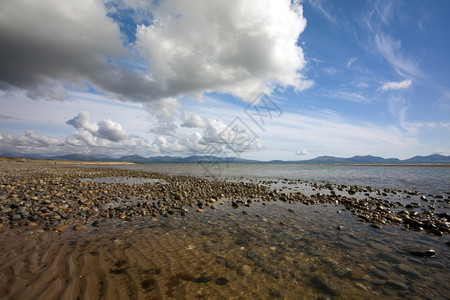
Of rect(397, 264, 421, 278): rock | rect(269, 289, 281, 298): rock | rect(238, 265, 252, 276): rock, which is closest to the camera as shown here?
rect(269, 289, 281, 298): rock

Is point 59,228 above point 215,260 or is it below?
above

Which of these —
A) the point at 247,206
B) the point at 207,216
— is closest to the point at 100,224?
the point at 207,216

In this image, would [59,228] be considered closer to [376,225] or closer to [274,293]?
[274,293]

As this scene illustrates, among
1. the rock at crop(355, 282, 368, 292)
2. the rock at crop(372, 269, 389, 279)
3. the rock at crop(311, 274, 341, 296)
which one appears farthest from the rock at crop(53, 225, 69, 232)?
the rock at crop(372, 269, 389, 279)

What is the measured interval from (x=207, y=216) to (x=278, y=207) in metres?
5.42

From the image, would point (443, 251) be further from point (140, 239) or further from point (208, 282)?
point (140, 239)

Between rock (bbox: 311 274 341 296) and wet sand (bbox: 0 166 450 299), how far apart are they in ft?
0.08

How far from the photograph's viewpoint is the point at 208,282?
4922mm

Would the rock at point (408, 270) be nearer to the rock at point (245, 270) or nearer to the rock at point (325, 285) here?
the rock at point (325, 285)

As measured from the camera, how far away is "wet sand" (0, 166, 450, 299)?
4590mm

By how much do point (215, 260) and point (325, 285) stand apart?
3165 mm

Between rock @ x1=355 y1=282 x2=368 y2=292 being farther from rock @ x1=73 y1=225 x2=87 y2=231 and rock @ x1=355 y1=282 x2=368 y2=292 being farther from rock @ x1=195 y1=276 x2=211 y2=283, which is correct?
rock @ x1=73 y1=225 x2=87 y2=231

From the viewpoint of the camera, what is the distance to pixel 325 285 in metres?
4.95

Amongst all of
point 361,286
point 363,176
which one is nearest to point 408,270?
point 361,286
